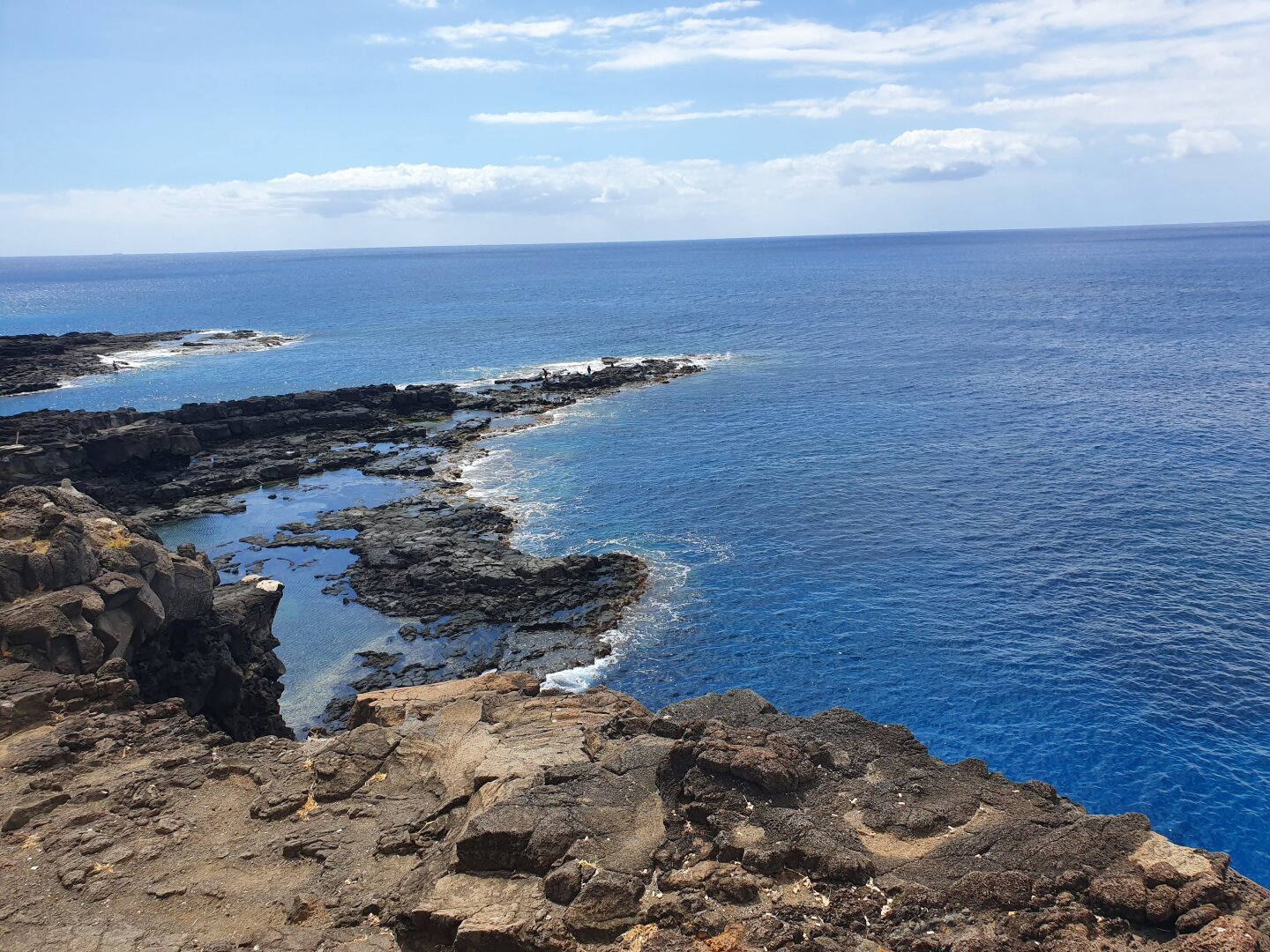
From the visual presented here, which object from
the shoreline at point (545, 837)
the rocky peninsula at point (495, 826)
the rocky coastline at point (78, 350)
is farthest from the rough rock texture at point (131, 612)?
the rocky coastline at point (78, 350)

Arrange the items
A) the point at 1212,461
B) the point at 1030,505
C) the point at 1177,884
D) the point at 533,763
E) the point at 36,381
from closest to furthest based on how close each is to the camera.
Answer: the point at 1177,884 < the point at 533,763 < the point at 1030,505 < the point at 1212,461 < the point at 36,381

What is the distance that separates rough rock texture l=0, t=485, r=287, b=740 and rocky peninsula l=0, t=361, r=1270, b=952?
0.35 feet

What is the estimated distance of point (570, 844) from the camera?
18047 mm

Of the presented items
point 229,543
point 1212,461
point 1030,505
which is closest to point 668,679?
point 1030,505

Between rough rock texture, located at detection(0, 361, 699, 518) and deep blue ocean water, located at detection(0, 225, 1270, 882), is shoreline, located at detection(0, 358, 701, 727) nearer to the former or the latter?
rough rock texture, located at detection(0, 361, 699, 518)

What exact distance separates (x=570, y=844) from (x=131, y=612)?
1998cm

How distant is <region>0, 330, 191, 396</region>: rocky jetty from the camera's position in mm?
112625

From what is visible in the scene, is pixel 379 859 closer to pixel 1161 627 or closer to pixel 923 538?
pixel 1161 627

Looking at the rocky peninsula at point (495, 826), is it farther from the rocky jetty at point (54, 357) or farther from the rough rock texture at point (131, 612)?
the rocky jetty at point (54, 357)

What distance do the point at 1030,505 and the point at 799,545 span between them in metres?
17.1

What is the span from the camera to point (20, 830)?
63.4ft

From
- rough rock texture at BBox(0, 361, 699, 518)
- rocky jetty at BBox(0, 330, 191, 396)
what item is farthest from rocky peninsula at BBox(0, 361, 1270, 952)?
rocky jetty at BBox(0, 330, 191, 396)

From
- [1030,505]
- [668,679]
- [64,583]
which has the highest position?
[64,583]

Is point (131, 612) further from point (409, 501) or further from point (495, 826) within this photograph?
point (409, 501)
